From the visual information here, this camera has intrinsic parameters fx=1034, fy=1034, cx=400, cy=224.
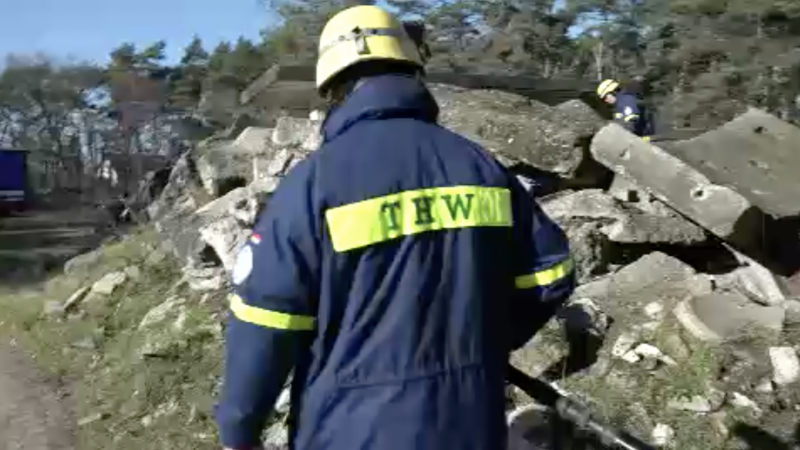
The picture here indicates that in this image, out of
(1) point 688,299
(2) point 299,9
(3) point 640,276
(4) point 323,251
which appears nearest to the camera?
(4) point 323,251

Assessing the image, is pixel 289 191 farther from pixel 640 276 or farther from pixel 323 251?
pixel 640 276

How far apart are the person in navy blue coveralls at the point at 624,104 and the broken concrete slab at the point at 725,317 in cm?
420

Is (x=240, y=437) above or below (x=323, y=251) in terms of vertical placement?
below

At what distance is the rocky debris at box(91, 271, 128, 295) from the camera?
8759 mm

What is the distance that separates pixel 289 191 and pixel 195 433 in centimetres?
372

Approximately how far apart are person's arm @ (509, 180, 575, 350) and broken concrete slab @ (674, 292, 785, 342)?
2.81 meters

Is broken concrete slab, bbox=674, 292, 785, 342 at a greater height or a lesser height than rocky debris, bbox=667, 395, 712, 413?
greater

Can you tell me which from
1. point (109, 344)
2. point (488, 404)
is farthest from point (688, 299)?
point (109, 344)

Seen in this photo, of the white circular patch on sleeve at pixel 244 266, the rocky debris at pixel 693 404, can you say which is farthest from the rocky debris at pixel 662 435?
the white circular patch on sleeve at pixel 244 266

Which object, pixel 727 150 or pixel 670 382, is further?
pixel 727 150

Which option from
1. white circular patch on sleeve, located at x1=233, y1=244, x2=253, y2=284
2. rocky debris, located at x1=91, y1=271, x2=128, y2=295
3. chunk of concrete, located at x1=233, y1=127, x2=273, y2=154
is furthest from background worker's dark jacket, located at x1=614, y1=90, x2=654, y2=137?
white circular patch on sleeve, located at x1=233, y1=244, x2=253, y2=284

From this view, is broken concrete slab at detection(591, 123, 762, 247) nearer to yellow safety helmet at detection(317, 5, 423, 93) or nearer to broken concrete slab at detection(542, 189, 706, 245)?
broken concrete slab at detection(542, 189, 706, 245)

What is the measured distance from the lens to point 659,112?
20.4 metres

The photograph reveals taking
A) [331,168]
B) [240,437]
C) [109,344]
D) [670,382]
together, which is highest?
[331,168]
